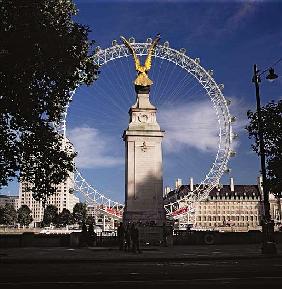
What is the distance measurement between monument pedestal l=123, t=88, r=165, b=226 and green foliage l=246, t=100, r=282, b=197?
481 inches

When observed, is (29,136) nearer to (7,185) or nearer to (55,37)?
(7,185)

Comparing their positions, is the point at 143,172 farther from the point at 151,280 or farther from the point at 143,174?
the point at 151,280

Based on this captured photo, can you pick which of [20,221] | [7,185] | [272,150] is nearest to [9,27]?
[7,185]

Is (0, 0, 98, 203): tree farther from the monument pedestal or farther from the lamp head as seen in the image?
the monument pedestal

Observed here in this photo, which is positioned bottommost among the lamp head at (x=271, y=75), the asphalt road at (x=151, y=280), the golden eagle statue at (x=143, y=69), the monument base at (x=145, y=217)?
the asphalt road at (x=151, y=280)

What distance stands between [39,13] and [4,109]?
5994mm

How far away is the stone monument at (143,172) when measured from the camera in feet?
170

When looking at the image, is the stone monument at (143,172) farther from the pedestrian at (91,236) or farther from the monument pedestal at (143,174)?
the pedestrian at (91,236)

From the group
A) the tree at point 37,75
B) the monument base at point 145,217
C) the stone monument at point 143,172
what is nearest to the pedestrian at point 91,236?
the monument base at point 145,217

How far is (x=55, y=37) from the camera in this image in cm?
2464

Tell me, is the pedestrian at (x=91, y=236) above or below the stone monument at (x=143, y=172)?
below

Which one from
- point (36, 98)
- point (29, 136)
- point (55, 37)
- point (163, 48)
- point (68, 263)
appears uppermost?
point (163, 48)

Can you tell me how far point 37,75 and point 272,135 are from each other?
3022cm

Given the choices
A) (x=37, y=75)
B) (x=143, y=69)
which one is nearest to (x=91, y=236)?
(x=37, y=75)
